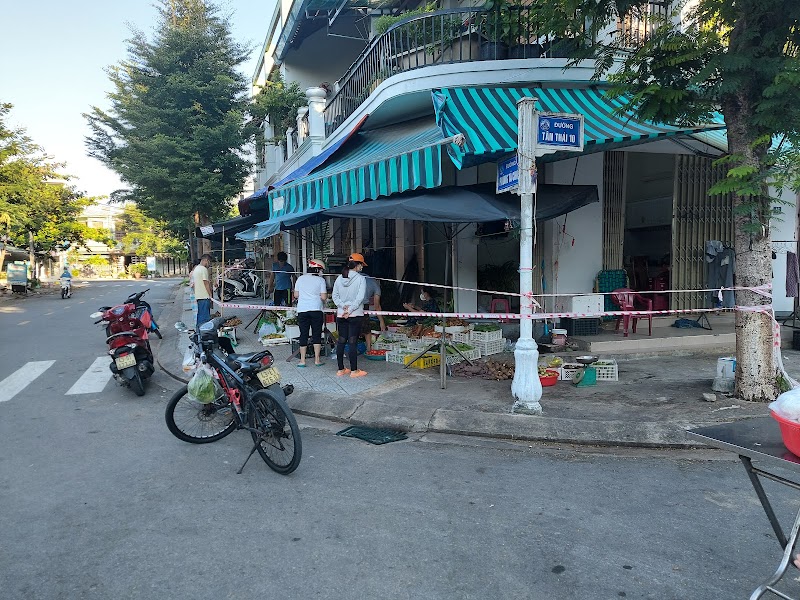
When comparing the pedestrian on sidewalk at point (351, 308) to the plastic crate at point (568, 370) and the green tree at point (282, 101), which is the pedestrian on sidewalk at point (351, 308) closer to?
the plastic crate at point (568, 370)

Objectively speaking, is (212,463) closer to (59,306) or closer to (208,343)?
(208,343)

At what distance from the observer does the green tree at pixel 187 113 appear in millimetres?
19938

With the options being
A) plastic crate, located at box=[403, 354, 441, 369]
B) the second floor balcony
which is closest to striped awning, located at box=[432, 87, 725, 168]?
the second floor balcony

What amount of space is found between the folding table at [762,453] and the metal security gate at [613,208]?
7.72 metres

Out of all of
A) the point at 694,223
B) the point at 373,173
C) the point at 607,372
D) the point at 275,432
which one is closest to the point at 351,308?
the point at 373,173

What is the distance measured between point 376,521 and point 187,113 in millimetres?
20483

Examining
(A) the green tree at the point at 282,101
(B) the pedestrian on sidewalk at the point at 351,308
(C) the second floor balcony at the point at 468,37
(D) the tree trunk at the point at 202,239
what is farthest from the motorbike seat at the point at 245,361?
(D) the tree trunk at the point at 202,239

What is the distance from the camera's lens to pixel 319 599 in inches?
110

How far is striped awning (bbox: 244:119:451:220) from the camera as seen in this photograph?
273 inches

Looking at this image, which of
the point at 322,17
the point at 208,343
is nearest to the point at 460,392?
the point at 208,343

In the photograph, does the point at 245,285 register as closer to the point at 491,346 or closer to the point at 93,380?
the point at 93,380

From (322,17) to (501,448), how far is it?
13497mm

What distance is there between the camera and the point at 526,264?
580cm

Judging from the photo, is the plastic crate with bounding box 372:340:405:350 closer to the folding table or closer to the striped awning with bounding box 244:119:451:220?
the striped awning with bounding box 244:119:451:220
